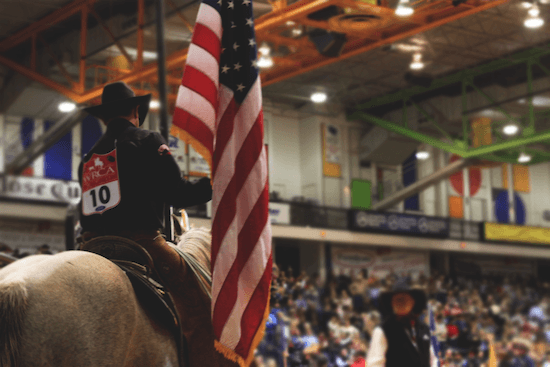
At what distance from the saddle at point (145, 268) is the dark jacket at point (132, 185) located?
0.10 metres

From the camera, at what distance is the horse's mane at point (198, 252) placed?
3832mm

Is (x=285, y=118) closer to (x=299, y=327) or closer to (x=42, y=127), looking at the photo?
(x=299, y=327)

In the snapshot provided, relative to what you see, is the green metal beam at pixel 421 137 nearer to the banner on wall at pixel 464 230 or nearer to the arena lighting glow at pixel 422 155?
the arena lighting glow at pixel 422 155

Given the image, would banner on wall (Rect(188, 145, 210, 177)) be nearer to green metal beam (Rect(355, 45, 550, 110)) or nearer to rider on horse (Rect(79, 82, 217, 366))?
rider on horse (Rect(79, 82, 217, 366))

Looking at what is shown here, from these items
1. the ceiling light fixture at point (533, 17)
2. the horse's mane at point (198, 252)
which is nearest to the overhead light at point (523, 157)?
the ceiling light fixture at point (533, 17)

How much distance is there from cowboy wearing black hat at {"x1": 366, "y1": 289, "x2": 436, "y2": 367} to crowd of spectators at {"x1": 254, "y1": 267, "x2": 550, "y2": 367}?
318mm

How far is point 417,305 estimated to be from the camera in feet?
23.6

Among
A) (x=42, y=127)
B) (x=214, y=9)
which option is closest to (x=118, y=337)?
(x=214, y=9)

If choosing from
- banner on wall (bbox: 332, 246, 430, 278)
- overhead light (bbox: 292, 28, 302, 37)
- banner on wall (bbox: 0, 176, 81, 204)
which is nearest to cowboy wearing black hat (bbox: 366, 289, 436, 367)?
banner on wall (bbox: 0, 176, 81, 204)

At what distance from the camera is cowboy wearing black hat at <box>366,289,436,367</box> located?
268 inches

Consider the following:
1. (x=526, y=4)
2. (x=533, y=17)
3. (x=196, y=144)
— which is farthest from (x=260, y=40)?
(x=196, y=144)

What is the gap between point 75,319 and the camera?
282 centimetres

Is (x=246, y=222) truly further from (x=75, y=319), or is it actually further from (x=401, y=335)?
(x=401, y=335)

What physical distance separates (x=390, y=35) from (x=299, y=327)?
24.0 ft
